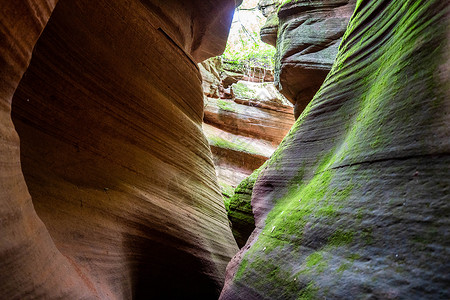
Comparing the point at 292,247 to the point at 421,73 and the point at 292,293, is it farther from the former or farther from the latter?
the point at 421,73

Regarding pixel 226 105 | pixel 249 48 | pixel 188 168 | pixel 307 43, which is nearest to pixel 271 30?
pixel 307 43

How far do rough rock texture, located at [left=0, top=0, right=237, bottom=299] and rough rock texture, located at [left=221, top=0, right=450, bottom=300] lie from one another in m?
1.33

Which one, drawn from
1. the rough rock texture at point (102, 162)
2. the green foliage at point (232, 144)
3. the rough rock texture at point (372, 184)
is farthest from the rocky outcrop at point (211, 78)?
the rough rock texture at point (372, 184)

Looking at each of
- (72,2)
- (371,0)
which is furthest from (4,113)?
(371,0)

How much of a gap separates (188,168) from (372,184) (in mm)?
3502

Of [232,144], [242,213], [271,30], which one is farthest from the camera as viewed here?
[232,144]

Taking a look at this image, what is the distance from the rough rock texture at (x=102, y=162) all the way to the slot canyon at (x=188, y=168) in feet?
0.06

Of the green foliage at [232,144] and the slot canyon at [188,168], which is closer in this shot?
the slot canyon at [188,168]

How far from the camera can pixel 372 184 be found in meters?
2.11

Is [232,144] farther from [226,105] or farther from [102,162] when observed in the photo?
[102,162]

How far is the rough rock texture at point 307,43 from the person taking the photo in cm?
932

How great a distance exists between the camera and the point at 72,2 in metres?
3.47

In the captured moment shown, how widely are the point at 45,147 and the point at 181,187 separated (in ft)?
7.09

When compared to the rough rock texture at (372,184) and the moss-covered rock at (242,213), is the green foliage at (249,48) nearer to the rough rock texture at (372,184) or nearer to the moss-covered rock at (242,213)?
the moss-covered rock at (242,213)
